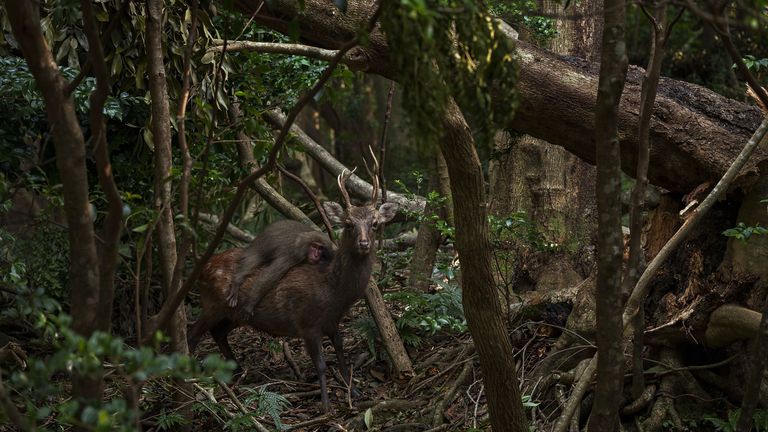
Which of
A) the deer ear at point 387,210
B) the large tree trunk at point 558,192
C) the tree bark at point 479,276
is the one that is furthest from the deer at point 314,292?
the tree bark at point 479,276

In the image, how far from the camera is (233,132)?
7.21 metres

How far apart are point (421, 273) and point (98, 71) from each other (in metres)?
5.53

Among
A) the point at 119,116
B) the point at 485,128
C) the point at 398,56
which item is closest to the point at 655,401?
the point at 485,128

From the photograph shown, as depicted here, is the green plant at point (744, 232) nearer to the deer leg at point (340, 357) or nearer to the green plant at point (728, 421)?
the green plant at point (728, 421)

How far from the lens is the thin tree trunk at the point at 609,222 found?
4.50 meters

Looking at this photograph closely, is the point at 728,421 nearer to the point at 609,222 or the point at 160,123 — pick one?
the point at 609,222

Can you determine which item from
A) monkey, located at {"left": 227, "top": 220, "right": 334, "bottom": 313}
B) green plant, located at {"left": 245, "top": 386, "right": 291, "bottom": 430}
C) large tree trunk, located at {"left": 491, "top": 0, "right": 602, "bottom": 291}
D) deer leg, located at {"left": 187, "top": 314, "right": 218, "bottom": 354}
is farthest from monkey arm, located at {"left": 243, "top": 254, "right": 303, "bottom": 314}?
large tree trunk, located at {"left": 491, "top": 0, "right": 602, "bottom": 291}

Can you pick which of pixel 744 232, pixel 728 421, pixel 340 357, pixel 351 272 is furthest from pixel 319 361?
pixel 744 232

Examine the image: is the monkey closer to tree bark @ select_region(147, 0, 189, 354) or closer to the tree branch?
the tree branch

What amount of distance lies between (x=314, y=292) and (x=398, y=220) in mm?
2325

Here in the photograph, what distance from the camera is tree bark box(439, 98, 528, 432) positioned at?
16.6 ft

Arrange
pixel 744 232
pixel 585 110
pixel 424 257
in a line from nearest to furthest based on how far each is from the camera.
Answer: pixel 744 232 → pixel 585 110 → pixel 424 257

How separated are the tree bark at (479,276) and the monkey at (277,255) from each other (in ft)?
10.3

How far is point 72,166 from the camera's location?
4.08 metres
